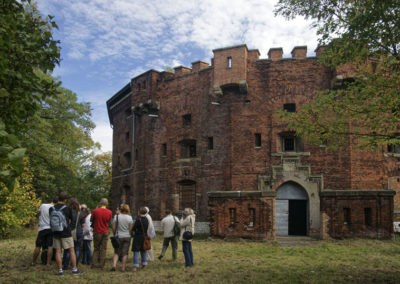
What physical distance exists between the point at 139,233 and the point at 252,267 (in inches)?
115

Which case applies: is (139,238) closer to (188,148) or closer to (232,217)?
(232,217)

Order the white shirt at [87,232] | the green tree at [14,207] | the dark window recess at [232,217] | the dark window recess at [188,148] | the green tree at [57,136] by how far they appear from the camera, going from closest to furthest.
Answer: the white shirt at [87,232], the green tree at [14,207], the dark window recess at [232,217], the green tree at [57,136], the dark window recess at [188,148]

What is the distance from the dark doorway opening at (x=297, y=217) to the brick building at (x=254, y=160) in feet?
0.15

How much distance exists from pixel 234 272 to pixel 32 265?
492 cm

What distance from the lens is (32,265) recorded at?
8.97 metres

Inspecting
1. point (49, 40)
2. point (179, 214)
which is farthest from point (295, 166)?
point (49, 40)

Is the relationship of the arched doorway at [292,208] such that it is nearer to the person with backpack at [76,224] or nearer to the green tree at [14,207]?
the person with backpack at [76,224]

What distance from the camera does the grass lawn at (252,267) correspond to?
25.2 feet

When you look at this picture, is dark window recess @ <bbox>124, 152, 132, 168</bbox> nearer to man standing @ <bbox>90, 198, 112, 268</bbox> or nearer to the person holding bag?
man standing @ <bbox>90, 198, 112, 268</bbox>

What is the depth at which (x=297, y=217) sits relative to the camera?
17156 millimetres

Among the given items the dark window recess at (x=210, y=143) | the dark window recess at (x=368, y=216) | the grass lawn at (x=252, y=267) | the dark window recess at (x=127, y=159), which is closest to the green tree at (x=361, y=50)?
the grass lawn at (x=252, y=267)

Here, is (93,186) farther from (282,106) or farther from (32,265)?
(32,265)

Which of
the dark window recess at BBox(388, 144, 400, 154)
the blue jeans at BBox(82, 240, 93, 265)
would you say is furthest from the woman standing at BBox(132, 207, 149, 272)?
the dark window recess at BBox(388, 144, 400, 154)

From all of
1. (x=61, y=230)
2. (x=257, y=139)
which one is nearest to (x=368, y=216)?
(x=257, y=139)
